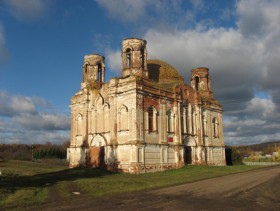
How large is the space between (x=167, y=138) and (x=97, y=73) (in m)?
11.7

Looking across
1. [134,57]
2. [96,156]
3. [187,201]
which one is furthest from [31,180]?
[134,57]

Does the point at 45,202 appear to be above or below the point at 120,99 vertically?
below

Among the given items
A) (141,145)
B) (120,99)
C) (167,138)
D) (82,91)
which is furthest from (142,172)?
(82,91)

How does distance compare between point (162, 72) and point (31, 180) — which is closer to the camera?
point (31, 180)

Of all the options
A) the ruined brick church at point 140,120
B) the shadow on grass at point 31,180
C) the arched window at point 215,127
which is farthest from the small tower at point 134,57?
the arched window at point 215,127

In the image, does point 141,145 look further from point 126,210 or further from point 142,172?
point 126,210

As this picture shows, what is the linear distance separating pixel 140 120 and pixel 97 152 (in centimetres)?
663

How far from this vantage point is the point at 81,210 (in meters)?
9.60

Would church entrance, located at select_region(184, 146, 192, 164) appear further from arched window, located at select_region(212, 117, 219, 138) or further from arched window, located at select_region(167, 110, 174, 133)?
arched window, located at select_region(212, 117, 219, 138)

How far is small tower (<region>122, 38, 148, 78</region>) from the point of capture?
28922mm

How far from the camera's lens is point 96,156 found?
29.0 metres

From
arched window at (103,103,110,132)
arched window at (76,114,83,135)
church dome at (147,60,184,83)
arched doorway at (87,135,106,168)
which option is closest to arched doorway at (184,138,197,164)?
church dome at (147,60,184,83)

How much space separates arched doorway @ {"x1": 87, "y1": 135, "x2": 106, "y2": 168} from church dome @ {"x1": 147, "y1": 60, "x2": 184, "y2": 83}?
30.3ft

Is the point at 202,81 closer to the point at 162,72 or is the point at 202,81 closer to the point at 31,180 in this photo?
the point at 162,72
